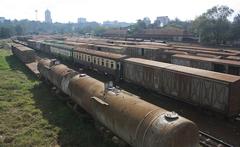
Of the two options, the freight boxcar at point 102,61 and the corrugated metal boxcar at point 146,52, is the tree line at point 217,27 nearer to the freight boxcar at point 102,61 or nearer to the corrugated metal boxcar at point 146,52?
the corrugated metal boxcar at point 146,52

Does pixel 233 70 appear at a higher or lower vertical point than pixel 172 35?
lower

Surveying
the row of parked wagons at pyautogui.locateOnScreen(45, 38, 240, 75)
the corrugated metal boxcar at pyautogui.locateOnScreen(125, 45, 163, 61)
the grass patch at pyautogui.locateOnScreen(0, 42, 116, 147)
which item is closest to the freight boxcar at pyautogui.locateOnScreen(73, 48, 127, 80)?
the row of parked wagons at pyautogui.locateOnScreen(45, 38, 240, 75)

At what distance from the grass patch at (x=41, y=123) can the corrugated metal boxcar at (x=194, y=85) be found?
25.5 feet

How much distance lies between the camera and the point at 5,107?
65.5ft

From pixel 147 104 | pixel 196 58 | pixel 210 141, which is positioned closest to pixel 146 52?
pixel 196 58

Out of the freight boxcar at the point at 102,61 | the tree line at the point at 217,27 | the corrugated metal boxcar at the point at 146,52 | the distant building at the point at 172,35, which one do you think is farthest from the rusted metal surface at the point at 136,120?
the distant building at the point at 172,35

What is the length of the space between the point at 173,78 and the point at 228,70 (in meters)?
8.66

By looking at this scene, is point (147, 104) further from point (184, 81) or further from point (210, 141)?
point (184, 81)

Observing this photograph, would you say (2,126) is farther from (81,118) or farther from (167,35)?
(167,35)

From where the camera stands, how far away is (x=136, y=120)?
33.8 feet

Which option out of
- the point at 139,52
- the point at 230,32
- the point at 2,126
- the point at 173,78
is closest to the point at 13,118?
the point at 2,126

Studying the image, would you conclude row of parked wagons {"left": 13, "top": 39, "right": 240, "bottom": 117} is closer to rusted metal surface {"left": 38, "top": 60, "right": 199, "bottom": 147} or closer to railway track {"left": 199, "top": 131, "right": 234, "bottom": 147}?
railway track {"left": 199, "top": 131, "right": 234, "bottom": 147}

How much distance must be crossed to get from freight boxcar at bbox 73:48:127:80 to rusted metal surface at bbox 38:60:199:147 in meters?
13.4

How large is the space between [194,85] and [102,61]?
50.6ft
